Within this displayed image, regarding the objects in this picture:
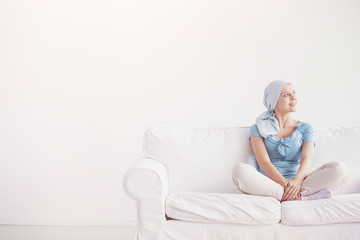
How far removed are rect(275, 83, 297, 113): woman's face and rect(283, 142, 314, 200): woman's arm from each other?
26 centimetres

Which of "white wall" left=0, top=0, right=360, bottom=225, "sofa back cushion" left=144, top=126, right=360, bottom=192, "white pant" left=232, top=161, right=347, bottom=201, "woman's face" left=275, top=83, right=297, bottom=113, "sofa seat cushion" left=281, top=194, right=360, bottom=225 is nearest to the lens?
"sofa seat cushion" left=281, top=194, right=360, bottom=225

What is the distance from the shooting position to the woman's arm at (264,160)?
8.74 ft

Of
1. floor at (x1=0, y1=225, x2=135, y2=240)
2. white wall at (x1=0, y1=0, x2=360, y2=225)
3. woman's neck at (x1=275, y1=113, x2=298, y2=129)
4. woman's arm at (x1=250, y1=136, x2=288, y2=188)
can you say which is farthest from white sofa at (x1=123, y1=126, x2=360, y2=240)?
white wall at (x1=0, y1=0, x2=360, y2=225)

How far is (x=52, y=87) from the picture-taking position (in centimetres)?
384

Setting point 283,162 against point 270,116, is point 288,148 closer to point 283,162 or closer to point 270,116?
point 283,162

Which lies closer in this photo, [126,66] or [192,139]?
[192,139]

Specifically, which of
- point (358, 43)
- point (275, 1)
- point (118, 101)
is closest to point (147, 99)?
point (118, 101)

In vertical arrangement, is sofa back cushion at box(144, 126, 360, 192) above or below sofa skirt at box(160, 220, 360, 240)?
above

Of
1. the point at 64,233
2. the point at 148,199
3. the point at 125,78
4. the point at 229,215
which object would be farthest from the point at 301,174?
the point at 64,233

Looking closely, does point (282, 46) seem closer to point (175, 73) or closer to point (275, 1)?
point (275, 1)

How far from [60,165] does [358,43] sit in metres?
2.71

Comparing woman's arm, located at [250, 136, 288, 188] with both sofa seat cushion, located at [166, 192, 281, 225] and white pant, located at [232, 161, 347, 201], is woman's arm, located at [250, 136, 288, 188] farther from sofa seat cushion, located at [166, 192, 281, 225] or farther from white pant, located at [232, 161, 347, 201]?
sofa seat cushion, located at [166, 192, 281, 225]

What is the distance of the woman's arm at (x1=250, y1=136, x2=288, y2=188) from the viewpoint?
2.66m

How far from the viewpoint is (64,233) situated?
3.50m
